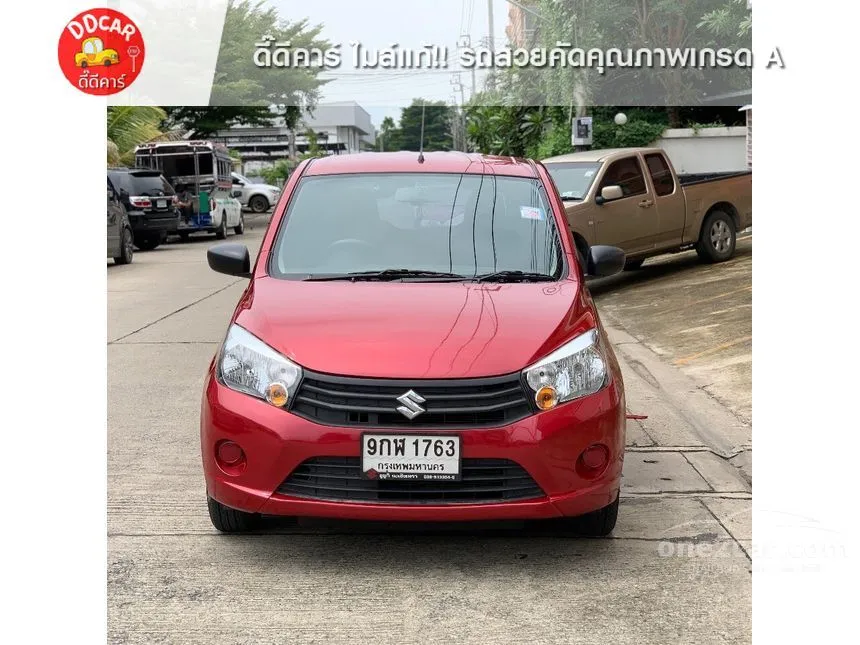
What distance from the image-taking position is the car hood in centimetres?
429

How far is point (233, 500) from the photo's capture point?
4418mm

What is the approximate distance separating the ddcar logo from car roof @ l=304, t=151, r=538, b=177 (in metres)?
17.0

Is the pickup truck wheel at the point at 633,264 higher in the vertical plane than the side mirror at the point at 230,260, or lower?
lower

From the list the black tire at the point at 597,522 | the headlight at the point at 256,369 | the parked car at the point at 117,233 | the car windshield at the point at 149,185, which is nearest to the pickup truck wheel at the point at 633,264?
the parked car at the point at 117,233

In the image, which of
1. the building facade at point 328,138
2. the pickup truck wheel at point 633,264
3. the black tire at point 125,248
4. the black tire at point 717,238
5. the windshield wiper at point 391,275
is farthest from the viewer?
the building facade at point 328,138

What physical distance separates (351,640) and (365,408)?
0.88m

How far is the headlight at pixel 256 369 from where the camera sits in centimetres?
431

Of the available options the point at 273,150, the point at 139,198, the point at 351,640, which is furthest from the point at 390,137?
the point at 351,640

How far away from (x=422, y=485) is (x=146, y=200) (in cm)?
2086

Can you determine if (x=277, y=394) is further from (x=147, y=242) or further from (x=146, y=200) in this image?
(x=147, y=242)

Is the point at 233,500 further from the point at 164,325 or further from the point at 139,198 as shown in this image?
the point at 139,198

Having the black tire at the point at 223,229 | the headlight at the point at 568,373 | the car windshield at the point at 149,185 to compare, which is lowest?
the headlight at the point at 568,373

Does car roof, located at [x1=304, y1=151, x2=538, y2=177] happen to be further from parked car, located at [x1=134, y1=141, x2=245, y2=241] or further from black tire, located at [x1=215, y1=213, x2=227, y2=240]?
black tire, located at [x1=215, y1=213, x2=227, y2=240]

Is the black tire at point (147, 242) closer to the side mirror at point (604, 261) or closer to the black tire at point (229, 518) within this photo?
the side mirror at point (604, 261)
